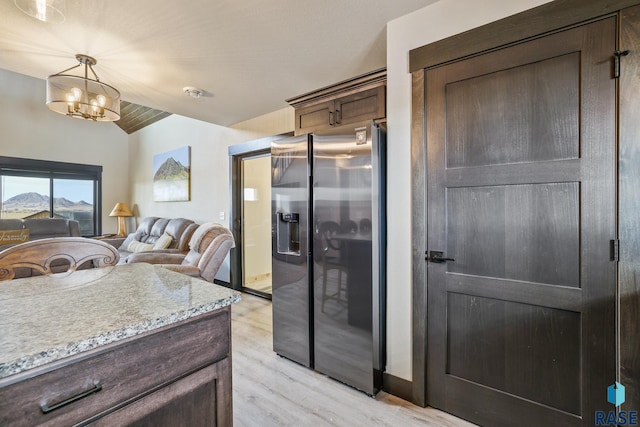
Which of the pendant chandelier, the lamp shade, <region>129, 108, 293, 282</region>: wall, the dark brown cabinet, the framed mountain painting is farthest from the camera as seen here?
the lamp shade

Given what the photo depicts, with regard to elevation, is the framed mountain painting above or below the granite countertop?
above

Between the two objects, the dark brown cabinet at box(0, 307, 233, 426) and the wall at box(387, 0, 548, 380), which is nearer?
the dark brown cabinet at box(0, 307, 233, 426)

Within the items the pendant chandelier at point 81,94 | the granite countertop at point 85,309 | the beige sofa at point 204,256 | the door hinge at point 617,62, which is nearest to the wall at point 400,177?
the door hinge at point 617,62

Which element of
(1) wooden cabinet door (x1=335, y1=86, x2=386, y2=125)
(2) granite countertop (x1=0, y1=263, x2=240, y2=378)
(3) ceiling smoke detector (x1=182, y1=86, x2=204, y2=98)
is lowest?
(2) granite countertop (x1=0, y1=263, x2=240, y2=378)

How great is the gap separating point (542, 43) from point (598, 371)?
5.38 feet

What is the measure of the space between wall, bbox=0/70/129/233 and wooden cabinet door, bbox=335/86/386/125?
6072mm

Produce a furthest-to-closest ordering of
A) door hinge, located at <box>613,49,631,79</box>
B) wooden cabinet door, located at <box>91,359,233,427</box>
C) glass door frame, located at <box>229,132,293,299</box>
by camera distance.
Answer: glass door frame, located at <box>229,132,293,299</box> → door hinge, located at <box>613,49,631,79</box> → wooden cabinet door, located at <box>91,359,233,427</box>

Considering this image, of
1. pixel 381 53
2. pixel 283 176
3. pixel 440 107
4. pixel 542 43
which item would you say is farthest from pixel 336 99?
pixel 542 43

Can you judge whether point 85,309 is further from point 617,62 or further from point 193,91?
point 193,91

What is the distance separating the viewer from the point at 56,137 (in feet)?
18.3

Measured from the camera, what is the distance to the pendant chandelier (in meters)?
2.40

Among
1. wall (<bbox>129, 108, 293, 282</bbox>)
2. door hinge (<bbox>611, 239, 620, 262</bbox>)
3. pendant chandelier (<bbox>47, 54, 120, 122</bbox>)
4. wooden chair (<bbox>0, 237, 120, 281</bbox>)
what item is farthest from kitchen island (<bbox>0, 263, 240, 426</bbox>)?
wall (<bbox>129, 108, 293, 282</bbox>)

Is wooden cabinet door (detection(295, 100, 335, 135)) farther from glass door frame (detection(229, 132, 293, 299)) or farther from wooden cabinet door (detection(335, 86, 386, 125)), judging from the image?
glass door frame (detection(229, 132, 293, 299))

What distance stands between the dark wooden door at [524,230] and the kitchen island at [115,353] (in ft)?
4.49
